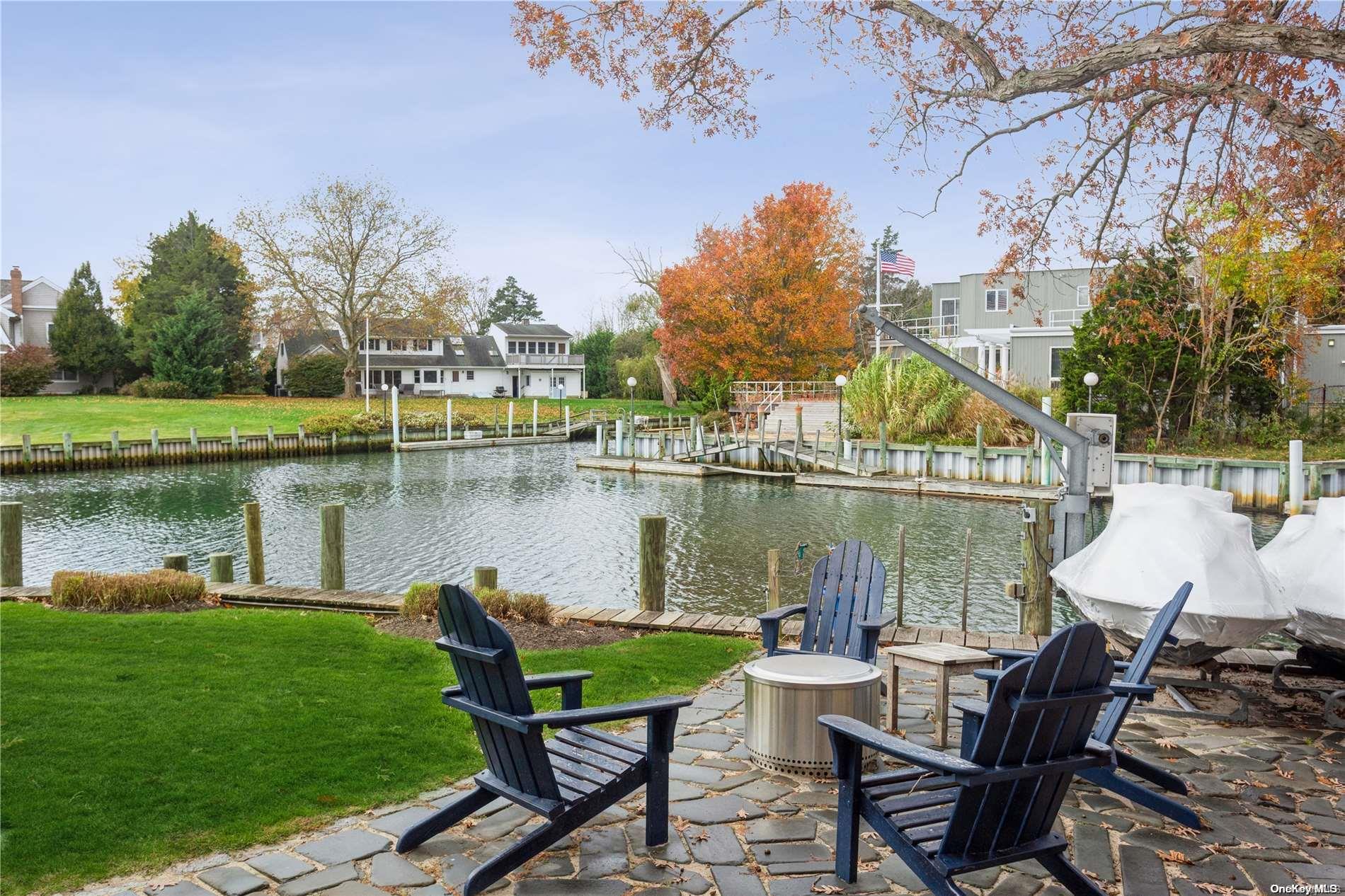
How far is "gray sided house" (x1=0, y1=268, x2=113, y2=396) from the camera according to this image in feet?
187

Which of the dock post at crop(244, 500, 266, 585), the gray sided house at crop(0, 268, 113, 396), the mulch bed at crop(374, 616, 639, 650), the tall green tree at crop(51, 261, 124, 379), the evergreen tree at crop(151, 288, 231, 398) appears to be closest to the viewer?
the mulch bed at crop(374, 616, 639, 650)

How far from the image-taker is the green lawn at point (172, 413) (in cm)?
4144

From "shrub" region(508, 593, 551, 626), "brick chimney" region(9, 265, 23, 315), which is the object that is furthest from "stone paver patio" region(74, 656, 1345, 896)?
"brick chimney" region(9, 265, 23, 315)

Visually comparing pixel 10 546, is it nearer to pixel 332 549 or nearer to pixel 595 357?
pixel 332 549

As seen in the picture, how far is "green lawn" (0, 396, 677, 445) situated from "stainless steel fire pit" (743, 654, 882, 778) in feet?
132

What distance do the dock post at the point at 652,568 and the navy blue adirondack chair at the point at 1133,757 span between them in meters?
5.14

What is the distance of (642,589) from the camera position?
9.70m

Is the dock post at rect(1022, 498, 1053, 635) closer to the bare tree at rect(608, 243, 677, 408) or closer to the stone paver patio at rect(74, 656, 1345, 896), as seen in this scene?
the stone paver patio at rect(74, 656, 1345, 896)

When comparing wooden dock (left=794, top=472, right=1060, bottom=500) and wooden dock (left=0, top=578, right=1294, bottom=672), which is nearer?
wooden dock (left=0, top=578, right=1294, bottom=672)

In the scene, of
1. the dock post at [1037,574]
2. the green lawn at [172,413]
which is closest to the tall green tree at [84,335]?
the green lawn at [172,413]

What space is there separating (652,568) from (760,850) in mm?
5733

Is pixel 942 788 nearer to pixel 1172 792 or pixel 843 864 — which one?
pixel 843 864

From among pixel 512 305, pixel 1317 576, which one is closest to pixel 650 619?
pixel 1317 576

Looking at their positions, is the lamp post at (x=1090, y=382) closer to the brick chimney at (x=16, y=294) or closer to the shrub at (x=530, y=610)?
the shrub at (x=530, y=610)
